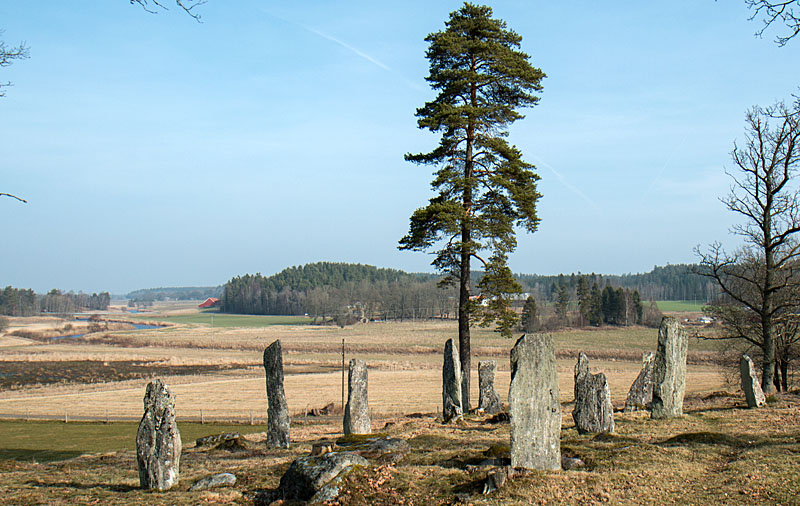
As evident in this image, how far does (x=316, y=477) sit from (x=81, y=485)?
5.65 metres

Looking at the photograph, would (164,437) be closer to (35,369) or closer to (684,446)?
(684,446)

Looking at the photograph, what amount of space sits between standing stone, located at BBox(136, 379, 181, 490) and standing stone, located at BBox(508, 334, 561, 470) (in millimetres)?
6850

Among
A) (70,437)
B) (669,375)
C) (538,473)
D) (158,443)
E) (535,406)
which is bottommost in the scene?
(70,437)

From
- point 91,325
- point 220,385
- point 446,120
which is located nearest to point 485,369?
point 446,120

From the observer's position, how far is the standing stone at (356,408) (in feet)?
62.2

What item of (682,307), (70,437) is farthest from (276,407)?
(682,307)

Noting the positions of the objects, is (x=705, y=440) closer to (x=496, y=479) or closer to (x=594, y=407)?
(x=594, y=407)

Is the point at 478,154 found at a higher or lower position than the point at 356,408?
higher

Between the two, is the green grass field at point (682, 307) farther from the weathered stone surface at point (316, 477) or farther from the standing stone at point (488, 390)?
the weathered stone surface at point (316, 477)

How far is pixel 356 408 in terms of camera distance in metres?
19.1

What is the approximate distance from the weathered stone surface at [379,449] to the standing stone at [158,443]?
354 cm

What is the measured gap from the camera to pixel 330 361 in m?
68.3

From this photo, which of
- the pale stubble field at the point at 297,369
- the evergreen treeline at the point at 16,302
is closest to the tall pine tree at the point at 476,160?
the pale stubble field at the point at 297,369

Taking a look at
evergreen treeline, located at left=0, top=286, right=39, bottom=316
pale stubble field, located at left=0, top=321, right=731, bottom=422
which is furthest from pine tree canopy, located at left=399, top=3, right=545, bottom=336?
evergreen treeline, located at left=0, top=286, right=39, bottom=316
